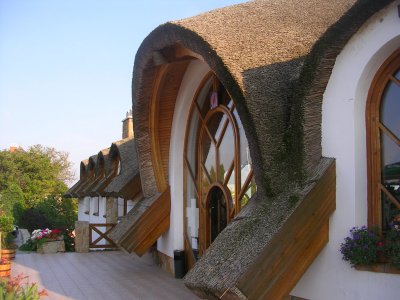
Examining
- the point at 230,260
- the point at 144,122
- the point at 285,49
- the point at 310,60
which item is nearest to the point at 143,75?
the point at 144,122

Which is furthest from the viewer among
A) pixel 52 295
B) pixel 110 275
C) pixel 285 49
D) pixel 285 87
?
pixel 110 275

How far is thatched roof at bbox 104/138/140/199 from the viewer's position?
13.7 meters

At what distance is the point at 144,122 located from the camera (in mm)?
10047

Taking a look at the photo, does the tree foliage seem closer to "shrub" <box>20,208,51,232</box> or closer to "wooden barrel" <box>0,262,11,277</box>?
"shrub" <box>20,208,51,232</box>

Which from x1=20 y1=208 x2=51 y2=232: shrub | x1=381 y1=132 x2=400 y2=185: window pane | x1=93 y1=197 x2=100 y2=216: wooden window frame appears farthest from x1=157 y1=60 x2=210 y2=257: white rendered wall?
x1=20 y1=208 x2=51 y2=232: shrub

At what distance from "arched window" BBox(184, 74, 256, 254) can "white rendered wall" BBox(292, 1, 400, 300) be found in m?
2.44

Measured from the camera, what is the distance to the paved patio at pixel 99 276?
8.85 meters

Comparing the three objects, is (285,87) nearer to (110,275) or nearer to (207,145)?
(207,145)

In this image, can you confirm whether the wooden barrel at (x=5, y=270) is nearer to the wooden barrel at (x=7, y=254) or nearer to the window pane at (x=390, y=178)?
the wooden barrel at (x=7, y=254)

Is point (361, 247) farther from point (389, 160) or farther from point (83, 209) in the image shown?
point (83, 209)

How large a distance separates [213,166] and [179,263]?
235cm

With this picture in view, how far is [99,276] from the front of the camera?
35.6 ft

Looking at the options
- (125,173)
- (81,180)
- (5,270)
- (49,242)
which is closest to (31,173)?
(81,180)

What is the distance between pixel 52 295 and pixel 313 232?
546 cm
